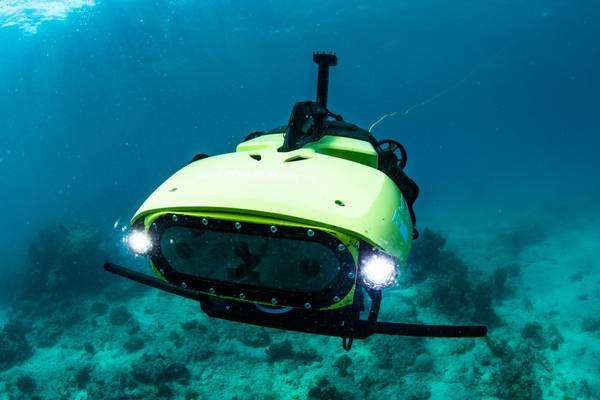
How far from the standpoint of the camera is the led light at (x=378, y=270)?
2451mm

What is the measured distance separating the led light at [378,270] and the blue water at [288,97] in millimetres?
4831

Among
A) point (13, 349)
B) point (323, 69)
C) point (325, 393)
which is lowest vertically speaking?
point (13, 349)

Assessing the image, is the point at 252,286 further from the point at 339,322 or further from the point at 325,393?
the point at 325,393

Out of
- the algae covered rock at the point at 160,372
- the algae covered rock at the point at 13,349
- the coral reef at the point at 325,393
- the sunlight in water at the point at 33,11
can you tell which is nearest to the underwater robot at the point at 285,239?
the coral reef at the point at 325,393

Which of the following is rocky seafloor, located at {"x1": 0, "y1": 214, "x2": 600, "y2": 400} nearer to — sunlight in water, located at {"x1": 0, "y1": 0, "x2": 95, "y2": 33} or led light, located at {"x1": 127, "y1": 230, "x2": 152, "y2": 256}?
led light, located at {"x1": 127, "y1": 230, "x2": 152, "y2": 256}

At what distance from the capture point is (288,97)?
362ft

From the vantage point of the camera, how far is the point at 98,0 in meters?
37.3

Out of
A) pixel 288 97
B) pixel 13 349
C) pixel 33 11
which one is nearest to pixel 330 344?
pixel 13 349

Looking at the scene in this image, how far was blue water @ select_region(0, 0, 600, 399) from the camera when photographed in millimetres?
16906

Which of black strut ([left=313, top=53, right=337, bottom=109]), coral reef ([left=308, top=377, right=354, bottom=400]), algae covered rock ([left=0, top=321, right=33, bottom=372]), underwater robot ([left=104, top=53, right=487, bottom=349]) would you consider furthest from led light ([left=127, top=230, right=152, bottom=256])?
algae covered rock ([left=0, top=321, right=33, bottom=372])

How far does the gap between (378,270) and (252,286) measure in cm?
86

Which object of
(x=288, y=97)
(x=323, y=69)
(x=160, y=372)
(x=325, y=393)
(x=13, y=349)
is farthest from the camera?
(x=288, y=97)

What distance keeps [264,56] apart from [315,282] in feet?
226

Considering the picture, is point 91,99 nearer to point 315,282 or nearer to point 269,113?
point 269,113
